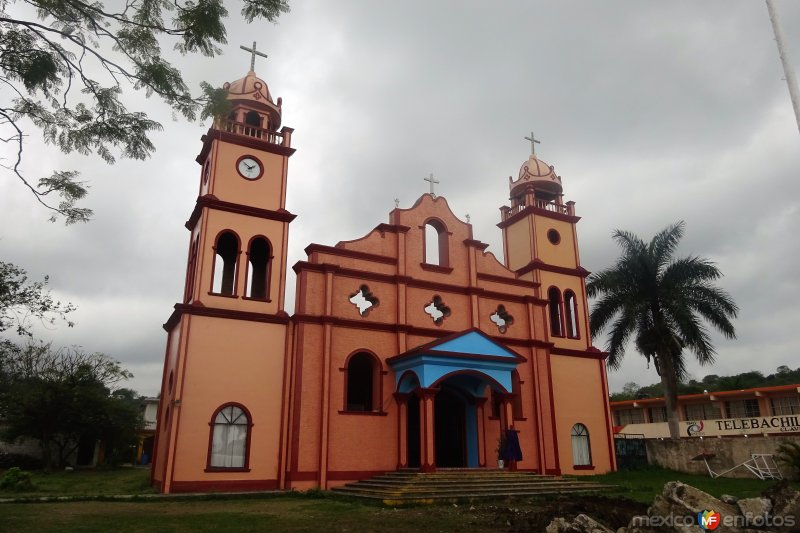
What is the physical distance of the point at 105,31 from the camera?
8.14 m

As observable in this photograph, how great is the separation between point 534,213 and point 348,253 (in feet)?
31.4

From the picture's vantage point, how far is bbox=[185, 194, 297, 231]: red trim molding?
1939 cm

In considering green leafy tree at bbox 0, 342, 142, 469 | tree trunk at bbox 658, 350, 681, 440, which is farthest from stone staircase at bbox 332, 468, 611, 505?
green leafy tree at bbox 0, 342, 142, 469

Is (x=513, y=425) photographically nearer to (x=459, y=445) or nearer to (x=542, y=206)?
(x=459, y=445)

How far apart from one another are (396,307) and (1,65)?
14552mm

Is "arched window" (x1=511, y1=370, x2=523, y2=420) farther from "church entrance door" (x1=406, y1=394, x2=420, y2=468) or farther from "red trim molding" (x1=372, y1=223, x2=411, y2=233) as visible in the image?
"red trim molding" (x1=372, y1=223, x2=411, y2=233)

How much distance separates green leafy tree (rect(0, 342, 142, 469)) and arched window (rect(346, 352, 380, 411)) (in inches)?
721

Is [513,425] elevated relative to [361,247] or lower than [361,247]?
lower

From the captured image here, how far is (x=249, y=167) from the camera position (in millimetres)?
20641

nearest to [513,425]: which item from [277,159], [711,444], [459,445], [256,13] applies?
[459,445]

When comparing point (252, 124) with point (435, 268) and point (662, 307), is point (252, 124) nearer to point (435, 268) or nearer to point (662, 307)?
point (435, 268)

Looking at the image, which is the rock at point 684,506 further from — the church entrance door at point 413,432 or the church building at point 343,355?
the church entrance door at point 413,432

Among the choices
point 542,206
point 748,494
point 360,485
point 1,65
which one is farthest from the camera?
point 542,206

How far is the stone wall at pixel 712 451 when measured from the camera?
20.2 meters
